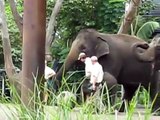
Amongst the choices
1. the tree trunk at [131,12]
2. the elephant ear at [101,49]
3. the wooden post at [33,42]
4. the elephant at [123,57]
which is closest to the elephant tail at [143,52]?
the elephant at [123,57]

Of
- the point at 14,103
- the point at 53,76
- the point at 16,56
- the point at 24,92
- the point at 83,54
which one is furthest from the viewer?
the point at 16,56

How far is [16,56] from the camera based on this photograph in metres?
17.9

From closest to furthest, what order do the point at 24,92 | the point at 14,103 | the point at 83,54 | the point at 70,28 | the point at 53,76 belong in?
the point at 14,103, the point at 24,92, the point at 83,54, the point at 53,76, the point at 70,28

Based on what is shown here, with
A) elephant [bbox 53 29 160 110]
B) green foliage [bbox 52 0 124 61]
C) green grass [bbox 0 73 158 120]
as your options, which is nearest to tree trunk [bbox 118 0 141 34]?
elephant [bbox 53 29 160 110]

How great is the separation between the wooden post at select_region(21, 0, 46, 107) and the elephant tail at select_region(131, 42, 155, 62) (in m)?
4.50

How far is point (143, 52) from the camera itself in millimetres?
9281

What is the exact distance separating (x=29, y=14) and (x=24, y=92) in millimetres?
733

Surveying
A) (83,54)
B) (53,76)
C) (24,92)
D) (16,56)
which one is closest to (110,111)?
(24,92)

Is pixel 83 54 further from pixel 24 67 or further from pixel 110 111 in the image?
pixel 110 111

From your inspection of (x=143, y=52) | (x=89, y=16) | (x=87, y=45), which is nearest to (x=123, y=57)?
(x=143, y=52)

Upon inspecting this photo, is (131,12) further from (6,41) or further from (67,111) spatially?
(67,111)

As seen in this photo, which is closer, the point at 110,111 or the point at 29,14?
the point at 110,111

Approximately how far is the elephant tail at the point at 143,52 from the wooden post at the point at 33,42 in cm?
450

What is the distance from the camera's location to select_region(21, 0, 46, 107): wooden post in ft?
15.7
